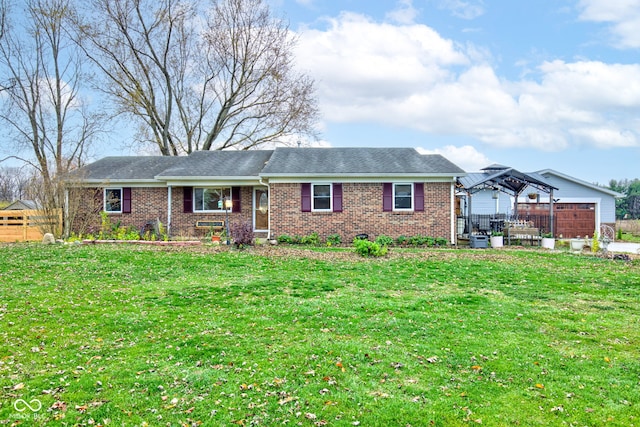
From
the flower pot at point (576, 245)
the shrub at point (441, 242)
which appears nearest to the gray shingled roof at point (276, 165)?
the shrub at point (441, 242)

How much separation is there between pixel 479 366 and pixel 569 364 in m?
0.99

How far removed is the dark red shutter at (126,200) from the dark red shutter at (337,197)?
8858mm

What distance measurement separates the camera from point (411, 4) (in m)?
15.1

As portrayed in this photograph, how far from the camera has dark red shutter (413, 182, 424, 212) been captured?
53.5ft

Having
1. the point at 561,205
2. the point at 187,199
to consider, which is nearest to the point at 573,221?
the point at 561,205

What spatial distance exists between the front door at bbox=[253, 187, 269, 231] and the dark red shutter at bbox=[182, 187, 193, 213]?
2621 millimetres

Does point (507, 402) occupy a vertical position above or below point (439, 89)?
below

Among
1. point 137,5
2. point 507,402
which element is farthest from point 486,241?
point 137,5

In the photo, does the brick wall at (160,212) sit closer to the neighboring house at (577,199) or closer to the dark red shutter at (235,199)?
the dark red shutter at (235,199)

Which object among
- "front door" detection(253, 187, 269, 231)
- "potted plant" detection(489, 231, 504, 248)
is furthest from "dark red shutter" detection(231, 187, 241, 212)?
"potted plant" detection(489, 231, 504, 248)

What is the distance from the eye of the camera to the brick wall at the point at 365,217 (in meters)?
16.3

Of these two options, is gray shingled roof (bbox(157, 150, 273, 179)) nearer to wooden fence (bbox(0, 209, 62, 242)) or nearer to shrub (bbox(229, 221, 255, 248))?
shrub (bbox(229, 221, 255, 248))

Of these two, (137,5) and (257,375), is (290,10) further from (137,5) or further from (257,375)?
(257,375)

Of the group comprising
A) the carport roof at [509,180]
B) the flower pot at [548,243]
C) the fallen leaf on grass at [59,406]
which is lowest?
the fallen leaf on grass at [59,406]
